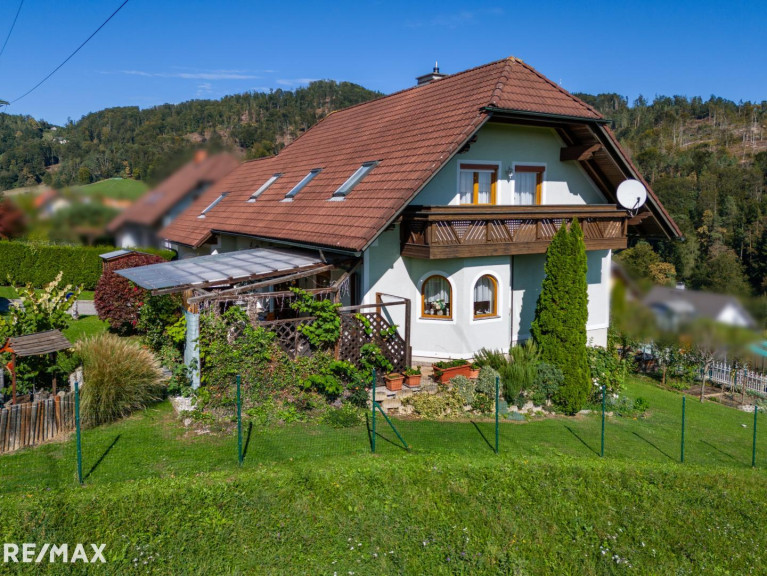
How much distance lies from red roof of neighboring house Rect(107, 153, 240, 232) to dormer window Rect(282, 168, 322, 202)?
59.0 feet

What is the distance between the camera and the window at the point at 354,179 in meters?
16.5

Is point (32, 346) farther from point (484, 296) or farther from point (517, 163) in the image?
point (517, 163)

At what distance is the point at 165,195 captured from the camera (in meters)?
1.04

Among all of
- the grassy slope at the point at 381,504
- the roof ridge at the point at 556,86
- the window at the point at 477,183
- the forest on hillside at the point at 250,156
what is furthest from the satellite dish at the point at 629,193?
the roof ridge at the point at 556,86

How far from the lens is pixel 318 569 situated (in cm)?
793

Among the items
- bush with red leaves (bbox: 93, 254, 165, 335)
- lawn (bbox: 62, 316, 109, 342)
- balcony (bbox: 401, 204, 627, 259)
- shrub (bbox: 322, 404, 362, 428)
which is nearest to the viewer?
shrub (bbox: 322, 404, 362, 428)

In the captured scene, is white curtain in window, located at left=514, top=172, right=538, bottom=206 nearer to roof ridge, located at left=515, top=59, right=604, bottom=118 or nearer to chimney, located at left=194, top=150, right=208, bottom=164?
roof ridge, located at left=515, top=59, right=604, bottom=118

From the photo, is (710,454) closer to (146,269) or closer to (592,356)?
(592,356)

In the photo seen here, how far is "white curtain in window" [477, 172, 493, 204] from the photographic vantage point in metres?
16.4

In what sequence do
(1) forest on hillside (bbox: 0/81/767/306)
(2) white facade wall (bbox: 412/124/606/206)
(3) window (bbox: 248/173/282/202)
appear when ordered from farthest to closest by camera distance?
1. (3) window (bbox: 248/173/282/202)
2. (2) white facade wall (bbox: 412/124/606/206)
3. (1) forest on hillside (bbox: 0/81/767/306)

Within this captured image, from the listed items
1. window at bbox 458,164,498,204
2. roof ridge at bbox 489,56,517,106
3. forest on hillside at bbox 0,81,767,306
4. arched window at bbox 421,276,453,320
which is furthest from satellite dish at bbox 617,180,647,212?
window at bbox 458,164,498,204

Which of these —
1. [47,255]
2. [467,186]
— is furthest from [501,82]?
[47,255]

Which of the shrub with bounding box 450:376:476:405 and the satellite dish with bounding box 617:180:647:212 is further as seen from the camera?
the shrub with bounding box 450:376:476:405

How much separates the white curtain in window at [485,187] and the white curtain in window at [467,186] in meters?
0.25
